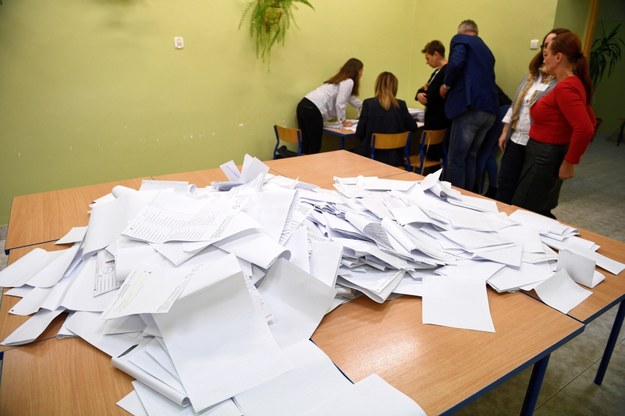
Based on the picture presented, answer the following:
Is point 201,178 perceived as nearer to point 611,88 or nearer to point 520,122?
point 520,122

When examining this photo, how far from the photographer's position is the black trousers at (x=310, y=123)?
13.5ft

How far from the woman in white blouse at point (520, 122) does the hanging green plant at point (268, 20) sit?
223 centimetres

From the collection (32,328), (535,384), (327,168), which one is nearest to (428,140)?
(327,168)

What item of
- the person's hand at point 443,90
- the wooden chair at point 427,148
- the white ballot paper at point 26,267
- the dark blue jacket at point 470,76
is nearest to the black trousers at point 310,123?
the wooden chair at point 427,148

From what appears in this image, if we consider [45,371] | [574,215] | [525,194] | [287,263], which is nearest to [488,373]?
[287,263]

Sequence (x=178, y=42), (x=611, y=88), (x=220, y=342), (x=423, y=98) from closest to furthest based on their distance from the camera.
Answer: (x=220, y=342), (x=178, y=42), (x=423, y=98), (x=611, y=88)

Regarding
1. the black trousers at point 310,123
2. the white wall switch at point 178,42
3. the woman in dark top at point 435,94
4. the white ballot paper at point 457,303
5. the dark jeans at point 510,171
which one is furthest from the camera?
the black trousers at point 310,123

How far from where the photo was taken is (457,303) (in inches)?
41.1

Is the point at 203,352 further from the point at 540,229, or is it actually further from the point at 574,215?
the point at 574,215

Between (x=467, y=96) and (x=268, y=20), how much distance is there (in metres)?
1.99

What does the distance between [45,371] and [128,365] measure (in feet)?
0.61

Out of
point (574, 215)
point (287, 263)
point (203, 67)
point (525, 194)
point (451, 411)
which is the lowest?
point (574, 215)

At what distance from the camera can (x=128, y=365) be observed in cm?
80

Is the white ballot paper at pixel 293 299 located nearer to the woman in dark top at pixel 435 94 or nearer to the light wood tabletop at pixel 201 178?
the light wood tabletop at pixel 201 178
